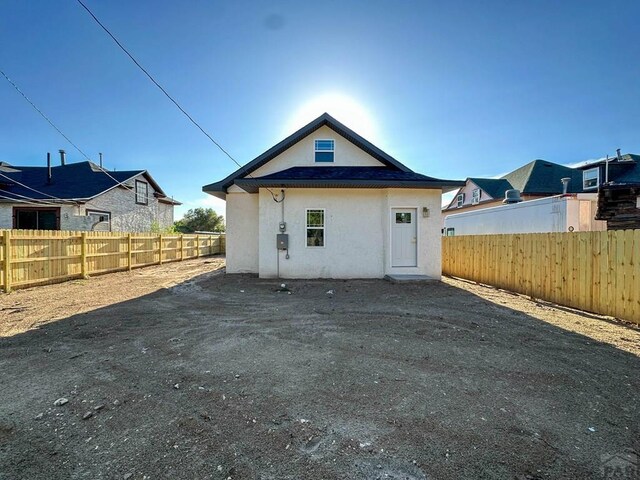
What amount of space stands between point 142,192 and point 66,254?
14.7 meters

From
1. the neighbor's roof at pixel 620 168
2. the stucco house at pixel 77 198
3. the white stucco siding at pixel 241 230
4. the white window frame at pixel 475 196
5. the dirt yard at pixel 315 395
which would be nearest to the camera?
the dirt yard at pixel 315 395

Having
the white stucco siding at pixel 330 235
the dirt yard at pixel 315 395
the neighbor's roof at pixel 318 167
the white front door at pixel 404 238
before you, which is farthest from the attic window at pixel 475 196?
the dirt yard at pixel 315 395

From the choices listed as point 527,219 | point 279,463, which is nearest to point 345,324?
point 279,463

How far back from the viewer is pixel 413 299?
718 centimetres

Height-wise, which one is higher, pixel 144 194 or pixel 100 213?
pixel 144 194

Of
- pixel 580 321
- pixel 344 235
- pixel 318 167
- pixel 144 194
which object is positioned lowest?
pixel 580 321

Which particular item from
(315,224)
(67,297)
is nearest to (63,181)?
(67,297)

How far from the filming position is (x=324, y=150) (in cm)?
1127

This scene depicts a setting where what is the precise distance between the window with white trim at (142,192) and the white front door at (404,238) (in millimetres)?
20467

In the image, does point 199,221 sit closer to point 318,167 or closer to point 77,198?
point 77,198

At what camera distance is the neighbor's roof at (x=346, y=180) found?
9273 mm

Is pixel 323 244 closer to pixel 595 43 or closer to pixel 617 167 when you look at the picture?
pixel 595 43

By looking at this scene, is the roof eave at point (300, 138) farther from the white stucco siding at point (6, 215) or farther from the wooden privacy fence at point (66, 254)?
the white stucco siding at point (6, 215)

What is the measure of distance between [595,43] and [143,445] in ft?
45.4
